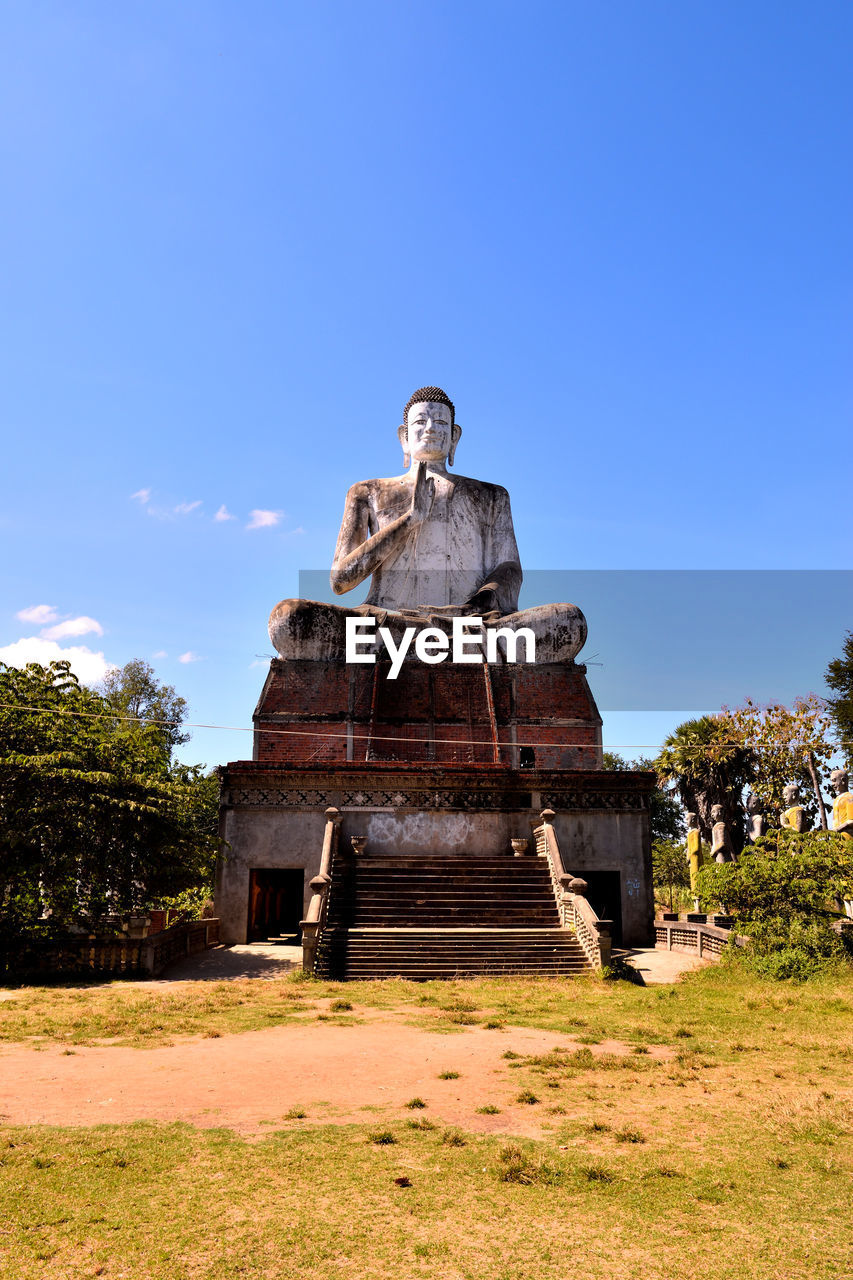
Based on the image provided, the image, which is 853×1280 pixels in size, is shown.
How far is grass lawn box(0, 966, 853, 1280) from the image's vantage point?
3703mm

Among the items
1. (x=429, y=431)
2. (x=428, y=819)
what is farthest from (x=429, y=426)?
(x=428, y=819)

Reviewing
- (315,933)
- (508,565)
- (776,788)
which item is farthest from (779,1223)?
(776,788)

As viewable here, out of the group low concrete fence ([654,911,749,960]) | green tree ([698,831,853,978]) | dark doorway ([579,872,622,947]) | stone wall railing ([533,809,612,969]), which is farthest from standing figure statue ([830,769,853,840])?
stone wall railing ([533,809,612,969])

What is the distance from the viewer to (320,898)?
13.2 m

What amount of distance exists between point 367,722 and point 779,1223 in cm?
1618

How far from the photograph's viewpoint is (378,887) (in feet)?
47.6

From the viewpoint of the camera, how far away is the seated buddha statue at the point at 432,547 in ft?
70.3

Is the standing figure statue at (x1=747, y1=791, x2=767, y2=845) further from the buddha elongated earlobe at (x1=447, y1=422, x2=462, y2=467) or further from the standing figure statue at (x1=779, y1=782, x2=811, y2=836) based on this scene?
the buddha elongated earlobe at (x1=447, y1=422, x2=462, y2=467)

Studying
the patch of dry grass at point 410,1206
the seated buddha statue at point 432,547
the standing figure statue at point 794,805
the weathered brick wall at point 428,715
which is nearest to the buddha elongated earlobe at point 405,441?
the seated buddha statue at point 432,547

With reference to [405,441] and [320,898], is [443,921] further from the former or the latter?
[405,441]

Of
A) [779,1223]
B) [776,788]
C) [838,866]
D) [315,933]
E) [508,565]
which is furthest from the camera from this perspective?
[776,788]

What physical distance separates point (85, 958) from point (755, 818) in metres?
19.0

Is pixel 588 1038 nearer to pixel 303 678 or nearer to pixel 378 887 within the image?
pixel 378 887

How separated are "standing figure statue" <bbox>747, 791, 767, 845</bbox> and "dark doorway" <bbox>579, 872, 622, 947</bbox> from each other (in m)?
7.86
